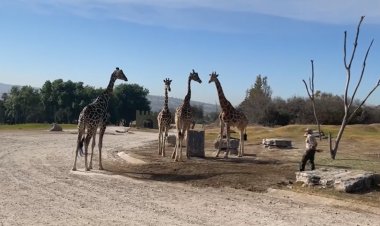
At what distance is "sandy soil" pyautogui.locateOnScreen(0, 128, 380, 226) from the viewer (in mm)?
11273

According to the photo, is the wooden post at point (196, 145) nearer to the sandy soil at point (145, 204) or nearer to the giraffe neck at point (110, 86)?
the giraffe neck at point (110, 86)

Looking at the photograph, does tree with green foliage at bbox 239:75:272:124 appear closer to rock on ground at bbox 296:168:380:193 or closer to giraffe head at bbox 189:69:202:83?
giraffe head at bbox 189:69:202:83

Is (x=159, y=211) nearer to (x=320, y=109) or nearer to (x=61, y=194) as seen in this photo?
(x=61, y=194)

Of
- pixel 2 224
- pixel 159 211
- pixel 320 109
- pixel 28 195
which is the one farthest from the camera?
pixel 320 109

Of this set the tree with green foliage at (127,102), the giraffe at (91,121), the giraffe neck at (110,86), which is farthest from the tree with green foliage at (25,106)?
the giraffe at (91,121)

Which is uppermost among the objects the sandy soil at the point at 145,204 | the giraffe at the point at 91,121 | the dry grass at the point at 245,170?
the giraffe at the point at 91,121

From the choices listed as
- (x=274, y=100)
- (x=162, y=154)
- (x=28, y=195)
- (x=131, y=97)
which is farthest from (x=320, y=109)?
(x=28, y=195)

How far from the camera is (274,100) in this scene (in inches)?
2879

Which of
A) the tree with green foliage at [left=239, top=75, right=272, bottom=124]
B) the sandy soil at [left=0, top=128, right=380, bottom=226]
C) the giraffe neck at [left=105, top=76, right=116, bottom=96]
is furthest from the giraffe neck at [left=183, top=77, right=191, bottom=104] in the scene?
the tree with green foliage at [left=239, top=75, right=272, bottom=124]

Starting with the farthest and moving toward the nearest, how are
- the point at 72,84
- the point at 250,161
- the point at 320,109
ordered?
1. the point at 72,84
2. the point at 320,109
3. the point at 250,161

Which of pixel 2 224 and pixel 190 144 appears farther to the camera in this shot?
pixel 190 144

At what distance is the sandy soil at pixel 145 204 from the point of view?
11.3 meters

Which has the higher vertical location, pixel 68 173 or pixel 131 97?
pixel 131 97

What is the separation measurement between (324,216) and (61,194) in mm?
6948
